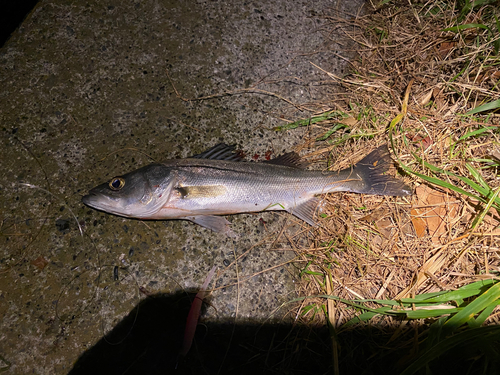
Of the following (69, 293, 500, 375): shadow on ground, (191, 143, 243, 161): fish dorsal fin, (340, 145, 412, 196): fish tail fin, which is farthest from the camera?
(191, 143, 243, 161): fish dorsal fin

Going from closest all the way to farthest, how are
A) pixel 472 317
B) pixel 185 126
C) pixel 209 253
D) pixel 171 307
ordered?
pixel 472 317 → pixel 171 307 → pixel 209 253 → pixel 185 126

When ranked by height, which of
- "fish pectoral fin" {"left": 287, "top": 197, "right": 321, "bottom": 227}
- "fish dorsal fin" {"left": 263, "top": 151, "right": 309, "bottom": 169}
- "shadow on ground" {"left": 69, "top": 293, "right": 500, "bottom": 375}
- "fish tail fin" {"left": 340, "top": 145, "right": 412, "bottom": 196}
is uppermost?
"fish dorsal fin" {"left": 263, "top": 151, "right": 309, "bottom": 169}

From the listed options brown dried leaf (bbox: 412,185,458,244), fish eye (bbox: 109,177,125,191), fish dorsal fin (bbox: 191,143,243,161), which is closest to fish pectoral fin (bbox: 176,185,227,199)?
fish dorsal fin (bbox: 191,143,243,161)

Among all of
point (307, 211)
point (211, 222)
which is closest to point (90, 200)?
point (211, 222)

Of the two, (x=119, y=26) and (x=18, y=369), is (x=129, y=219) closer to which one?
(x=18, y=369)

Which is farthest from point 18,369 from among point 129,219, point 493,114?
point 493,114

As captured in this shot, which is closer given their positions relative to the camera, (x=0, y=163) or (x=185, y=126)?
(x=0, y=163)

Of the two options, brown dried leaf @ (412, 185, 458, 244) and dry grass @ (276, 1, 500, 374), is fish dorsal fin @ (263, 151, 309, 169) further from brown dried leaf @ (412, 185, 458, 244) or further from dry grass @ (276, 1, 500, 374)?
brown dried leaf @ (412, 185, 458, 244)

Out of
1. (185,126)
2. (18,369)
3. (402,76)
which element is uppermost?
(402,76)
